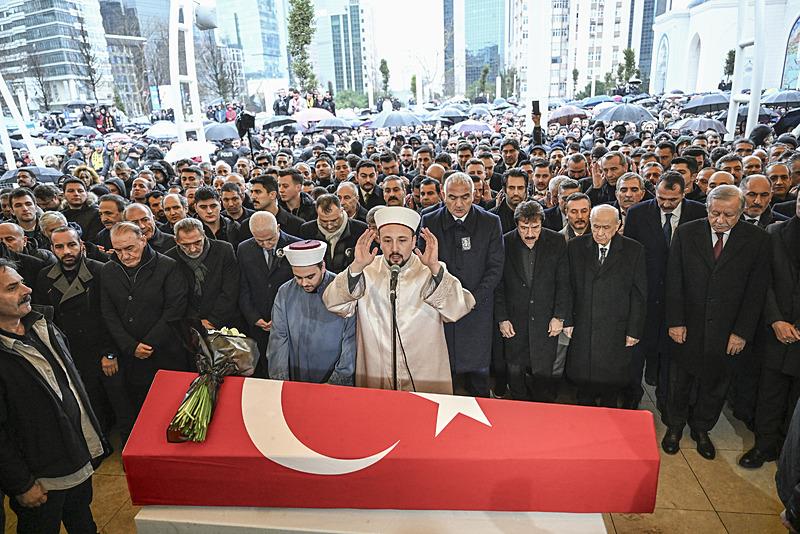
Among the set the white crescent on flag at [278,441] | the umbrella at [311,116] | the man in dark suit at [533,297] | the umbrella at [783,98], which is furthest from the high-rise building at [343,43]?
the white crescent on flag at [278,441]

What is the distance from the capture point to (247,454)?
81.1 inches

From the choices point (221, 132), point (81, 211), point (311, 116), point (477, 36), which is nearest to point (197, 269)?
point (81, 211)

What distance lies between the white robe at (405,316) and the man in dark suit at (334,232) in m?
1.43

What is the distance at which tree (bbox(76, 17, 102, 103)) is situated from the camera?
3934 cm

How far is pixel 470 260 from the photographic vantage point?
3988 mm

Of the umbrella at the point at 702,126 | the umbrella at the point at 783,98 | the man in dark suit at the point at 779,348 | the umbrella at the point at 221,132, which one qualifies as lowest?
the man in dark suit at the point at 779,348

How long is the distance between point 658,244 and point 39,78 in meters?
47.8

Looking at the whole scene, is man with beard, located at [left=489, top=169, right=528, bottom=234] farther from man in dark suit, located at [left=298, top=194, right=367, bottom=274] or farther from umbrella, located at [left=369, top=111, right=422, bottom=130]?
umbrella, located at [left=369, top=111, right=422, bottom=130]

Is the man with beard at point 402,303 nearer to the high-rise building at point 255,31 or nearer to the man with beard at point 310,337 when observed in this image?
the man with beard at point 310,337

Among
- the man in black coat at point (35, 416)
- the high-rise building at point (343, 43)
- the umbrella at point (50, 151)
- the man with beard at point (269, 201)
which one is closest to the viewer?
the man in black coat at point (35, 416)

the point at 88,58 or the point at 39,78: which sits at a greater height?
the point at 88,58

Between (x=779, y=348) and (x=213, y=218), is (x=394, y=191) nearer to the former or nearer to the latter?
(x=213, y=218)

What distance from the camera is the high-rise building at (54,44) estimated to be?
42.6 metres

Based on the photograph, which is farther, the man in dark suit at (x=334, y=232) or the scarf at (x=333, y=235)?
the scarf at (x=333, y=235)
